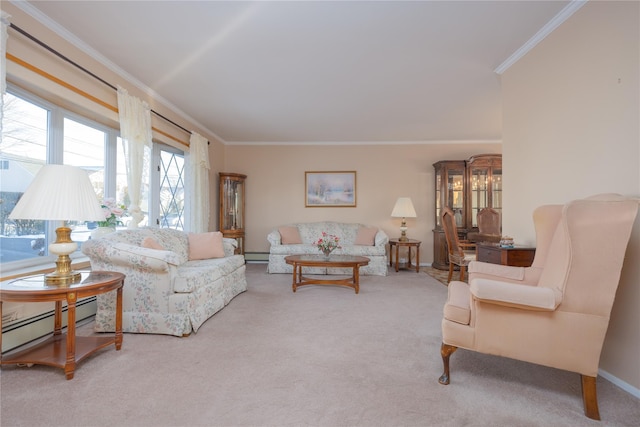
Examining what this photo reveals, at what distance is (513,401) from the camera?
1.61 metres

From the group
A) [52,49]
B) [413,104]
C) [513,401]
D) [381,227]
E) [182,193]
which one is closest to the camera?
[513,401]

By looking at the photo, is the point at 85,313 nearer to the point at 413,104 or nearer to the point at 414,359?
the point at 414,359

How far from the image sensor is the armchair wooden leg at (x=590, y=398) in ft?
4.85

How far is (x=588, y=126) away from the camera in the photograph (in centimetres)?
202

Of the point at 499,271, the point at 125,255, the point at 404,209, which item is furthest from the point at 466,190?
the point at 125,255

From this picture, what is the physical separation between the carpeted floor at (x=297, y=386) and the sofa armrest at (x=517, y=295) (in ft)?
1.83

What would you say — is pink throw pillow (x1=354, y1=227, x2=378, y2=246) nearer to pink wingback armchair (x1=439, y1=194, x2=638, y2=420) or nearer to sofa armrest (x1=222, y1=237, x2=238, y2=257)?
sofa armrest (x1=222, y1=237, x2=238, y2=257)

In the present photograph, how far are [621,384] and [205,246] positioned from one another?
380 cm

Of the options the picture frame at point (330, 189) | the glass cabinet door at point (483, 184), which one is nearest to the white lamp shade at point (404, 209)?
the picture frame at point (330, 189)

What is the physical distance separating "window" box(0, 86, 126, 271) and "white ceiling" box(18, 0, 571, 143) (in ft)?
2.30

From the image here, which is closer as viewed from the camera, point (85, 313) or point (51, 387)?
point (51, 387)

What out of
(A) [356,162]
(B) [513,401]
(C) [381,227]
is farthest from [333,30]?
(C) [381,227]

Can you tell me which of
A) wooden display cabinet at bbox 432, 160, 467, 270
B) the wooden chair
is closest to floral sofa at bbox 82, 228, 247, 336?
the wooden chair

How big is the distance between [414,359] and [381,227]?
415 cm
